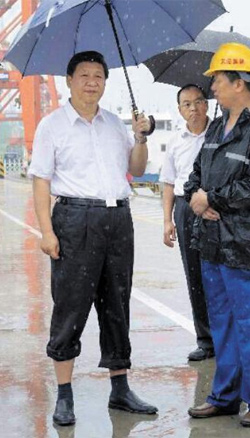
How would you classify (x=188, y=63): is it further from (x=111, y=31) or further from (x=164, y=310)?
(x=164, y=310)

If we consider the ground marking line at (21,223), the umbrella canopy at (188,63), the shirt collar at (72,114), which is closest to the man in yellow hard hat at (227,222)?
the shirt collar at (72,114)

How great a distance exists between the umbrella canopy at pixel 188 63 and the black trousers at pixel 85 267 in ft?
6.02

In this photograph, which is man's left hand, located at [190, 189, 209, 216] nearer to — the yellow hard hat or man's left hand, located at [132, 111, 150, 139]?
man's left hand, located at [132, 111, 150, 139]

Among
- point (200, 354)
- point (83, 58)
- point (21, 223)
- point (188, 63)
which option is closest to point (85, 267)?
point (83, 58)

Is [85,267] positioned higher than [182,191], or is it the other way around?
[182,191]

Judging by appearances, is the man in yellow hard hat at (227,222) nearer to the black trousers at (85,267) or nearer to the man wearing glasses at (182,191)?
the black trousers at (85,267)

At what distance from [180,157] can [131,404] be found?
1930 mm

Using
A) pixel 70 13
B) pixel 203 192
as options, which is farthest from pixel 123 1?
pixel 203 192

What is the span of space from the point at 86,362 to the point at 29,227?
10054 millimetres

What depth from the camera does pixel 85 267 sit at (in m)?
4.61

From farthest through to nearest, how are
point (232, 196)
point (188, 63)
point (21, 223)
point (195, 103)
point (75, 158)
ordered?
point (21, 223) < point (188, 63) < point (195, 103) < point (75, 158) < point (232, 196)

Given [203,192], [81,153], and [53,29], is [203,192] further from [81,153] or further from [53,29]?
[53,29]

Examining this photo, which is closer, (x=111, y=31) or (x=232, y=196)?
(x=232, y=196)

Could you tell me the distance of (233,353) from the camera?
4621mm
